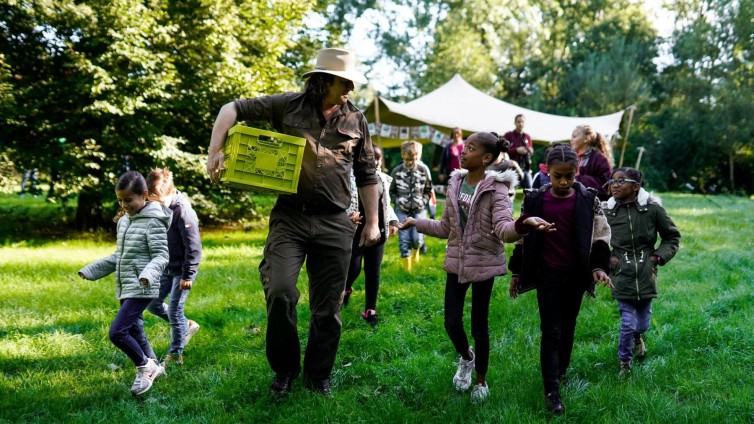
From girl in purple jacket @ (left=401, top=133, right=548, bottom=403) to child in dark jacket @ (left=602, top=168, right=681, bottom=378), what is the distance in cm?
116

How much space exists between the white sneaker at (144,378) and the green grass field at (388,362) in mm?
71

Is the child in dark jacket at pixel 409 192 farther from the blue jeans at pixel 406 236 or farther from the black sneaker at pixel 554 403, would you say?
the black sneaker at pixel 554 403

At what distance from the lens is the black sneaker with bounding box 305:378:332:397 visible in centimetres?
433

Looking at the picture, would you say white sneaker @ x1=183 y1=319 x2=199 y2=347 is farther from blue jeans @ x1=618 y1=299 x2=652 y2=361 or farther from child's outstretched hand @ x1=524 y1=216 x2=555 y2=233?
blue jeans @ x1=618 y1=299 x2=652 y2=361

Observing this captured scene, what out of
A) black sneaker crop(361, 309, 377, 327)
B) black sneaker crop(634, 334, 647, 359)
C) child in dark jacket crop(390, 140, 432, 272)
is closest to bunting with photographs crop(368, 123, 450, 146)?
child in dark jacket crop(390, 140, 432, 272)

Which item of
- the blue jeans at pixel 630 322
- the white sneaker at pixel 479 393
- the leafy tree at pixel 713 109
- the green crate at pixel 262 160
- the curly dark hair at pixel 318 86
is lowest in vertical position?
the white sneaker at pixel 479 393

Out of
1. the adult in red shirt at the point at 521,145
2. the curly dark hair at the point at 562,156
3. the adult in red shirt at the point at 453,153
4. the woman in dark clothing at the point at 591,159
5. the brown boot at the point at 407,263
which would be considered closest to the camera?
the curly dark hair at the point at 562,156

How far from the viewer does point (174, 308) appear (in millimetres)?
5031

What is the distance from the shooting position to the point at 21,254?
1034cm

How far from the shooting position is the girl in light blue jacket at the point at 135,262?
4262mm

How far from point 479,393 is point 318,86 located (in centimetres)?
241

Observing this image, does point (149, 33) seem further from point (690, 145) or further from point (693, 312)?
point (690, 145)

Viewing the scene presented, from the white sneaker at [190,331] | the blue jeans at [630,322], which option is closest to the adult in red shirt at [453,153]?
the blue jeans at [630,322]

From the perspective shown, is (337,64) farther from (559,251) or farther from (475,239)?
(559,251)
